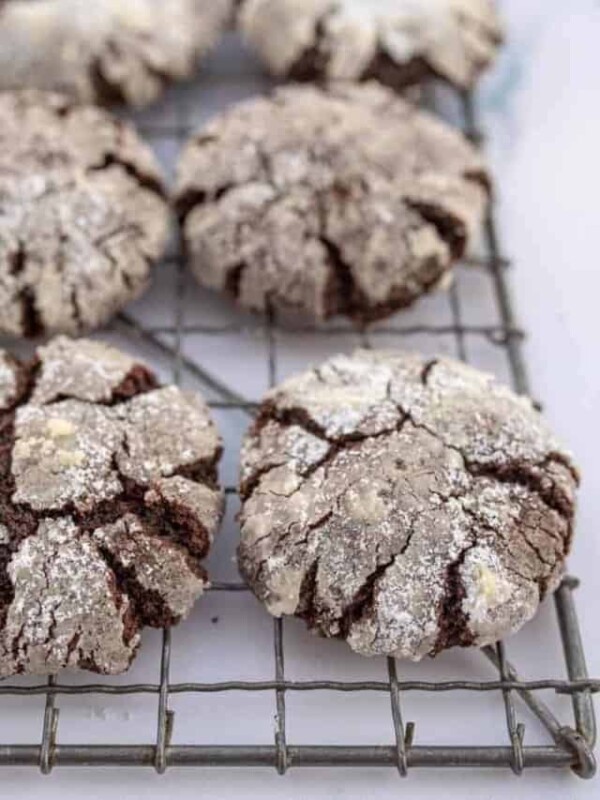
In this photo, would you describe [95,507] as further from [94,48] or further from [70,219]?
[94,48]

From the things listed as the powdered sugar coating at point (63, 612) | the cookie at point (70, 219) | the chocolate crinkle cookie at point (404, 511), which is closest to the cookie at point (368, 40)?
the cookie at point (70, 219)

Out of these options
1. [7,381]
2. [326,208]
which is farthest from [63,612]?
[326,208]

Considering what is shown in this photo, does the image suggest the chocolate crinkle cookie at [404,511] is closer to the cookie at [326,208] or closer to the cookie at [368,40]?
the cookie at [326,208]

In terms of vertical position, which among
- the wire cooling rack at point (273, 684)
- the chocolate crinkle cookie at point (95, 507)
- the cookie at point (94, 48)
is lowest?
the wire cooling rack at point (273, 684)

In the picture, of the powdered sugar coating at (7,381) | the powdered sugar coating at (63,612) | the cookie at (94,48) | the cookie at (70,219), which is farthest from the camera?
the cookie at (94,48)

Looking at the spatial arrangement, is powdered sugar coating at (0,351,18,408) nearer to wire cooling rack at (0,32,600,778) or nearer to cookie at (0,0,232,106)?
wire cooling rack at (0,32,600,778)

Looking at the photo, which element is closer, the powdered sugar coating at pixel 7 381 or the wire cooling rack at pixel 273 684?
the wire cooling rack at pixel 273 684

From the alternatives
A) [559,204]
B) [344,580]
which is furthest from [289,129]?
[344,580]
